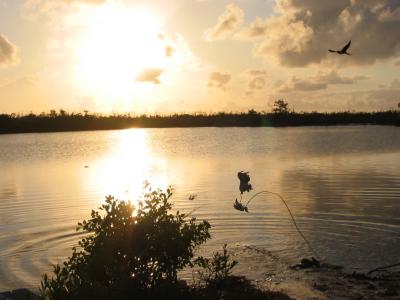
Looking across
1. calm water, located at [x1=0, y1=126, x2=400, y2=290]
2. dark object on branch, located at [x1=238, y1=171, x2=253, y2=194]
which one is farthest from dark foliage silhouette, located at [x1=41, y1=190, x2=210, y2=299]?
calm water, located at [x1=0, y1=126, x2=400, y2=290]

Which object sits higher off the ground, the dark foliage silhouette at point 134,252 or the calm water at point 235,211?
the dark foliage silhouette at point 134,252

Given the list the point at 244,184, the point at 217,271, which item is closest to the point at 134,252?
the point at 217,271

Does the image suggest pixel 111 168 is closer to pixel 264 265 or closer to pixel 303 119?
pixel 264 265

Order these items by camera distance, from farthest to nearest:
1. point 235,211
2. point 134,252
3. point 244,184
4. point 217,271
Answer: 1. point 235,211
2. point 217,271
3. point 244,184
4. point 134,252

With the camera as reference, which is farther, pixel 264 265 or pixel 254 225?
pixel 254 225

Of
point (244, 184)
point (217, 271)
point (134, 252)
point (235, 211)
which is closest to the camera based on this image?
point (134, 252)

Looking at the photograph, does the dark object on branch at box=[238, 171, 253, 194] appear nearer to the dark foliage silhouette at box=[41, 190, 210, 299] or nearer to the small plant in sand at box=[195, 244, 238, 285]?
the small plant in sand at box=[195, 244, 238, 285]

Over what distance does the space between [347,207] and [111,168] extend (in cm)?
2547

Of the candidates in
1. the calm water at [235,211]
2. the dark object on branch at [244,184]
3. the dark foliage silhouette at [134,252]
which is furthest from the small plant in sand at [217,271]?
the calm water at [235,211]

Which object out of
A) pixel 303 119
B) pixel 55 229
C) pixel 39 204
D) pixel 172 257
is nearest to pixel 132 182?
pixel 39 204

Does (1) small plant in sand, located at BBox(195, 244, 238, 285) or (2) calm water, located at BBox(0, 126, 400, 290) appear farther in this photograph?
(2) calm water, located at BBox(0, 126, 400, 290)

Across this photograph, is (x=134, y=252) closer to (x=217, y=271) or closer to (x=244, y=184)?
(x=217, y=271)

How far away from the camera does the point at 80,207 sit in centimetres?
2259

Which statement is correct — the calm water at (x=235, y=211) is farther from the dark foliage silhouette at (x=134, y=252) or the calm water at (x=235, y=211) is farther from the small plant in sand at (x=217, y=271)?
the dark foliage silhouette at (x=134, y=252)
